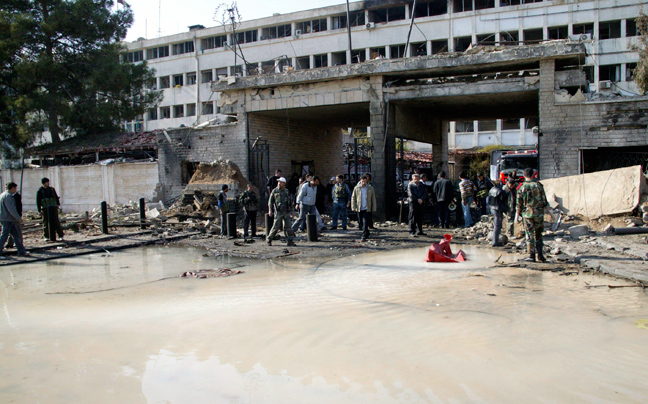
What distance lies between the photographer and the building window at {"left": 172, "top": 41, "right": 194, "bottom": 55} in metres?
47.8

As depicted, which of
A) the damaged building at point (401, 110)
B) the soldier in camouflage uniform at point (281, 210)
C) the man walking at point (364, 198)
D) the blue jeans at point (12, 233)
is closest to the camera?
the blue jeans at point (12, 233)

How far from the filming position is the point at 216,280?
7.72m

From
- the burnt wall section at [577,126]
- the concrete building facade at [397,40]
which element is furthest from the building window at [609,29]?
the burnt wall section at [577,126]

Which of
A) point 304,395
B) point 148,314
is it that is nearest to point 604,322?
point 304,395

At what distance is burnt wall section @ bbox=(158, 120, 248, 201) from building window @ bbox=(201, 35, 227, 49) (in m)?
30.9

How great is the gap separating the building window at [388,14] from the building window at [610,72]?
1659cm

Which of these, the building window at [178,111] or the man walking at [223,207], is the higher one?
the building window at [178,111]

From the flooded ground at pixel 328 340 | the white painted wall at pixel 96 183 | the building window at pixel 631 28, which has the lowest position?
the flooded ground at pixel 328 340

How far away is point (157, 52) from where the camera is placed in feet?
163

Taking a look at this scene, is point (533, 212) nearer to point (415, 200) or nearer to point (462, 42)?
point (415, 200)

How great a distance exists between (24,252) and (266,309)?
7721mm

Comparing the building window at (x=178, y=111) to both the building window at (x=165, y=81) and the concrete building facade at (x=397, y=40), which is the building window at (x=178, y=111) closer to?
the concrete building facade at (x=397, y=40)

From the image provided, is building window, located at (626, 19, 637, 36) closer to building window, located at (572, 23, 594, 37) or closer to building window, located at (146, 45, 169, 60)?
building window, located at (572, 23, 594, 37)

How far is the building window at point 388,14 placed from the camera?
40312 millimetres
